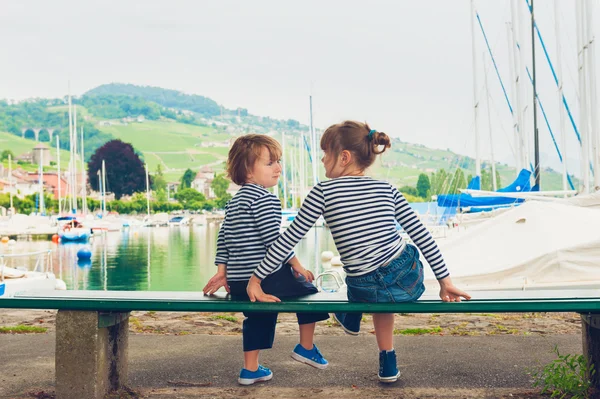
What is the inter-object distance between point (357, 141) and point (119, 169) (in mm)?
128370

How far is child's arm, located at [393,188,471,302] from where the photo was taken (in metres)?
3.92

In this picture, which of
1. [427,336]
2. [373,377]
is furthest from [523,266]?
[373,377]

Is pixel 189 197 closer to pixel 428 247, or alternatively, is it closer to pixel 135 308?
pixel 135 308

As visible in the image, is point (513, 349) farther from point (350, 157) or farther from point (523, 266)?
point (523, 266)

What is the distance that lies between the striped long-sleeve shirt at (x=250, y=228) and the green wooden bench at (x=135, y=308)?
237mm

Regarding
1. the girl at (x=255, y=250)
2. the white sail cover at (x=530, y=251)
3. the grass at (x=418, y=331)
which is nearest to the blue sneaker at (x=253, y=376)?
the girl at (x=255, y=250)

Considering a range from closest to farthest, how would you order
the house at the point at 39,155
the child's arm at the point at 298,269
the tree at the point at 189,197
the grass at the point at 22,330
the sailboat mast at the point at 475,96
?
1. the child's arm at the point at 298,269
2. the grass at the point at 22,330
3. the sailboat mast at the point at 475,96
4. the tree at the point at 189,197
5. the house at the point at 39,155

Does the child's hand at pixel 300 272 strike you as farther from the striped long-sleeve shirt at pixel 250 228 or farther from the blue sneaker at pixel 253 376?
the blue sneaker at pixel 253 376

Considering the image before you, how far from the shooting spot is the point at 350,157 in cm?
409

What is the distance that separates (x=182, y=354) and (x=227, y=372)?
0.75 m

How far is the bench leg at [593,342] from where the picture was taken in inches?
159

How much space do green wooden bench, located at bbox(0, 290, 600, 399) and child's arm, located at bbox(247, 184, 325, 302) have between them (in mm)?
117

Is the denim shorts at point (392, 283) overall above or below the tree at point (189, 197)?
below

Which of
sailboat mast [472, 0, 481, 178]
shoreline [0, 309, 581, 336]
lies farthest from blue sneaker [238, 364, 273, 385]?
sailboat mast [472, 0, 481, 178]
